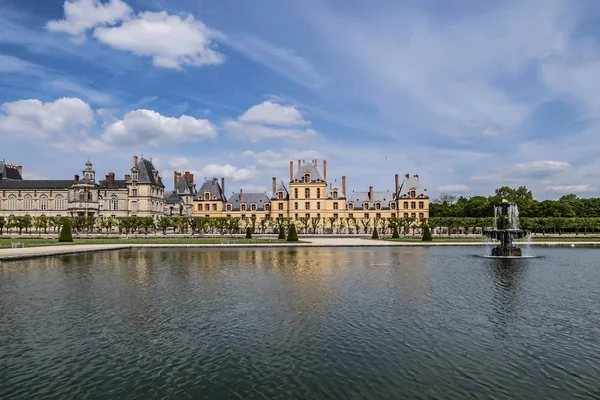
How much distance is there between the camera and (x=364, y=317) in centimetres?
1442

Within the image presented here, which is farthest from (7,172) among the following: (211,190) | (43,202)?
(211,190)

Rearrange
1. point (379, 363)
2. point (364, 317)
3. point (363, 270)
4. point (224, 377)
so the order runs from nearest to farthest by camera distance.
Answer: point (224, 377) → point (379, 363) → point (364, 317) → point (363, 270)

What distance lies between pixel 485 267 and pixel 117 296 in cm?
2148

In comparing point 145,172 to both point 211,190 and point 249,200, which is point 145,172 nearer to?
point 211,190

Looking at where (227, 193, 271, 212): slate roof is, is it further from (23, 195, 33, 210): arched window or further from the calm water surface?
→ the calm water surface

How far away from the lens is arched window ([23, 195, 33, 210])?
88500 millimetres

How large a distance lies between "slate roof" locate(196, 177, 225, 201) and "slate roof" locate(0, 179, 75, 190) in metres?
27.3

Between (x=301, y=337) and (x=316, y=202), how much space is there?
69332 millimetres

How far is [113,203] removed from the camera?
3494 inches

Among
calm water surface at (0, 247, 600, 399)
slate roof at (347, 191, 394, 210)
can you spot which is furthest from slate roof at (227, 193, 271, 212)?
calm water surface at (0, 247, 600, 399)

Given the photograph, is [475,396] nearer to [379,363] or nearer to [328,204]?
[379,363]

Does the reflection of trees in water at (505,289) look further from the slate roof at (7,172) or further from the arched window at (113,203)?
the slate roof at (7,172)

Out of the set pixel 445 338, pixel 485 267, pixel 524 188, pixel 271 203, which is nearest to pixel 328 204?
pixel 271 203

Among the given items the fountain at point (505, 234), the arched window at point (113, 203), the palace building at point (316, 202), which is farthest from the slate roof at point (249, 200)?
the fountain at point (505, 234)
